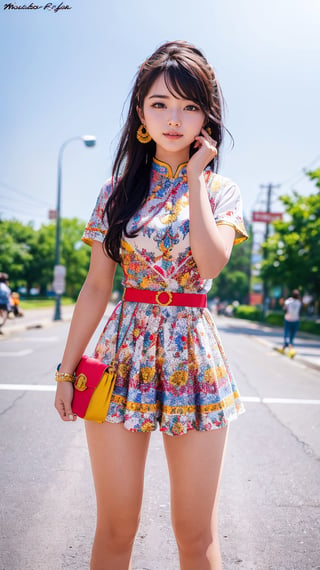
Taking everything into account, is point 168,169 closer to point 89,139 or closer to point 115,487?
point 115,487

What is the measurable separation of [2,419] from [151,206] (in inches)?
165

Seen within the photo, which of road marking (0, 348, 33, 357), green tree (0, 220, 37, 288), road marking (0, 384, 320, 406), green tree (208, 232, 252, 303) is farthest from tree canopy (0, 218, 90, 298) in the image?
road marking (0, 384, 320, 406)

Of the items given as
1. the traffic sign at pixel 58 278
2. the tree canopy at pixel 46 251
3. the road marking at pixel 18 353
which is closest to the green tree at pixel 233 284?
the tree canopy at pixel 46 251

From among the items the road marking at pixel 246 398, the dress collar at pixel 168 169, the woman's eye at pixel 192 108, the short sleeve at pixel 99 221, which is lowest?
the road marking at pixel 246 398

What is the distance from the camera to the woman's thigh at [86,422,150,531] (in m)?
1.59

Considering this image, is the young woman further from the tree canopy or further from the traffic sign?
the tree canopy

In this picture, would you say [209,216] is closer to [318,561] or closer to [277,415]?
[318,561]

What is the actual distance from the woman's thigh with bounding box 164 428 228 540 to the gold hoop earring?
1.07 meters

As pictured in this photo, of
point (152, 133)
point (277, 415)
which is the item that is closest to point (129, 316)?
point (152, 133)

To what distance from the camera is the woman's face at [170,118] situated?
1725mm

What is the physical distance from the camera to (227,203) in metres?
1.76

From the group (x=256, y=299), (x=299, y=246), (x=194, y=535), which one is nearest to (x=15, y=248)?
(x=299, y=246)

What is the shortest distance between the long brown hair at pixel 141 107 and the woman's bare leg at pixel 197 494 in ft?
2.24

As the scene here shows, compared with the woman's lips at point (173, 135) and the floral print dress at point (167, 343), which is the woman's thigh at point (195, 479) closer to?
the floral print dress at point (167, 343)
